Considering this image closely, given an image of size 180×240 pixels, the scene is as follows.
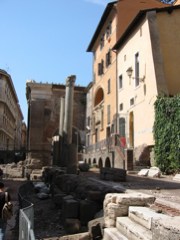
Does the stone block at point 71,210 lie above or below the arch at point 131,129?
below

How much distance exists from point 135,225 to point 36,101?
3799 centimetres

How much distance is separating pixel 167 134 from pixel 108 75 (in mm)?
14763

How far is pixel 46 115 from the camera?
139 feet

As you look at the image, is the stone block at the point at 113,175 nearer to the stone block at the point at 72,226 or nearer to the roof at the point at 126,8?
the stone block at the point at 72,226

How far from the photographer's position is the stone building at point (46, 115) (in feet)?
136

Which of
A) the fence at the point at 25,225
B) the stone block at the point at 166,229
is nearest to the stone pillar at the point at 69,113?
the fence at the point at 25,225

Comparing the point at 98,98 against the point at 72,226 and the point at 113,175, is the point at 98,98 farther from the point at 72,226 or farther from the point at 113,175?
the point at 72,226

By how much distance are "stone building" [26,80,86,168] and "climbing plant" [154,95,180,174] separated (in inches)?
918

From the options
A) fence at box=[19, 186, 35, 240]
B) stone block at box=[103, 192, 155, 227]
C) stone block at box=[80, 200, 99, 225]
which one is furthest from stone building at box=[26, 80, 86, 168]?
fence at box=[19, 186, 35, 240]

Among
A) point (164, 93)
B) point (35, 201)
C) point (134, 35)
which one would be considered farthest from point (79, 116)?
point (35, 201)

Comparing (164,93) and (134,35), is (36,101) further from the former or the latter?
(164,93)

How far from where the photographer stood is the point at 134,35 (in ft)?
79.9

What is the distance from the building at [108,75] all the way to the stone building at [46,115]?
6.90 meters

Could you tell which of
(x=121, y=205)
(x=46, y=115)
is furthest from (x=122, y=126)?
(x=121, y=205)
